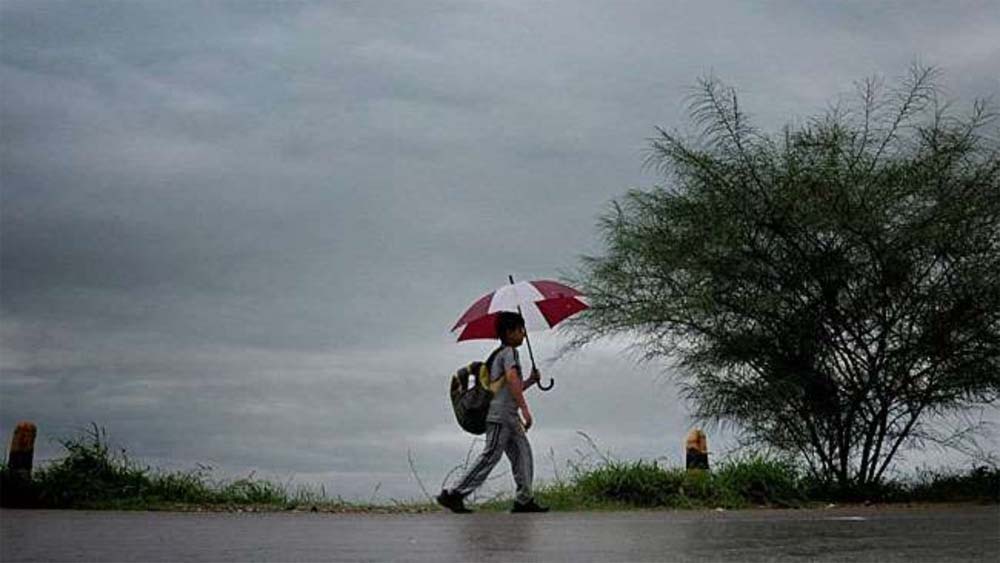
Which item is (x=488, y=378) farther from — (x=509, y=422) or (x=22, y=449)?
(x=22, y=449)

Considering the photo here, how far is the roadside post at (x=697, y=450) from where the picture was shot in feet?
55.0

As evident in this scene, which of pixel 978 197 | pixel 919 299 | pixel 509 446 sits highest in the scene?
pixel 978 197

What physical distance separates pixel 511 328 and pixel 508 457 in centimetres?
131

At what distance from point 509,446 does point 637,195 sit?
6.39 metres

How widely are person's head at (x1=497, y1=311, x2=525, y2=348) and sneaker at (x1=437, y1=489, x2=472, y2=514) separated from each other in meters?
1.71

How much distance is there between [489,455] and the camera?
1363 centimetres

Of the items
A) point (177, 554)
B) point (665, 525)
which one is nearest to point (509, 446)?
point (665, 525)

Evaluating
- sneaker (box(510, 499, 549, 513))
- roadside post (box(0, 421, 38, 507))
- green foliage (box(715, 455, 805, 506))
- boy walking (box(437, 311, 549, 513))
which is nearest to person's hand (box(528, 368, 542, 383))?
boy walking (box(437, 311, 549, 513))

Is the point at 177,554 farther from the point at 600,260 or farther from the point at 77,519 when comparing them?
the point at 600,260

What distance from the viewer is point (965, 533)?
10406mm

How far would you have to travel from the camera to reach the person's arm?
13.3 m

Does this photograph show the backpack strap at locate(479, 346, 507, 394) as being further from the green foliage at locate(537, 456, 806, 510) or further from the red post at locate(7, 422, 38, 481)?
the red post at locate(7, 422, 38, 481)

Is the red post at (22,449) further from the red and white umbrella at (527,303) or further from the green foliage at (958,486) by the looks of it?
the green foliage at (958,486)

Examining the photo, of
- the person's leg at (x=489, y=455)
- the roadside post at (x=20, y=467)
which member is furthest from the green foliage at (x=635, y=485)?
the roadside post at (x=20, y=467)
